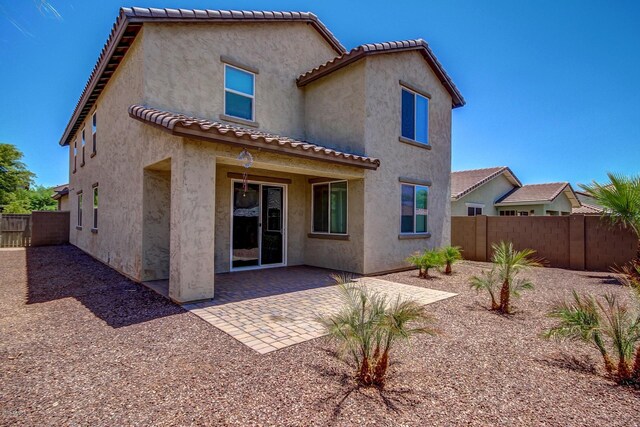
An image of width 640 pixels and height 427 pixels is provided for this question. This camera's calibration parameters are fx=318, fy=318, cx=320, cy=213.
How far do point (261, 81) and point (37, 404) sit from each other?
384 inches

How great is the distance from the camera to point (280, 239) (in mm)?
10914

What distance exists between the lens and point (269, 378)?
3.50m

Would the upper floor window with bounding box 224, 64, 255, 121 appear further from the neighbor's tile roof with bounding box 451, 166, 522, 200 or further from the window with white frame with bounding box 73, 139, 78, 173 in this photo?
the neighbor's tile roof with bounding box 451, 166, 522, 200

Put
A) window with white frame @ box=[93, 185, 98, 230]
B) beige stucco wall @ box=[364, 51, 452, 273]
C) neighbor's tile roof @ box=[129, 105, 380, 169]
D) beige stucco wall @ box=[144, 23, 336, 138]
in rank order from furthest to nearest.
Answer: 1. window with white frame @ box=[93, 185, 98, 230]
2. beige stucco wall @ box=[364, 51, 452, 273]
3. beige stucco wall @ box=[144, 23, 336, 138]
4. neighbor's tile roof @ box=[129, 105, 380, 169]

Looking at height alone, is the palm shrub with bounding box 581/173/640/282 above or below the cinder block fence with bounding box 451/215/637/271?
above

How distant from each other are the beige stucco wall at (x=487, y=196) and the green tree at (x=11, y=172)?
1921 inches

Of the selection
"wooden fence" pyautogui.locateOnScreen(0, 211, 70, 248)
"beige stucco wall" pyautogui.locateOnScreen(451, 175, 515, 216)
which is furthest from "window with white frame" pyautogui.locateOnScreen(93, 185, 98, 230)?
"beige stucco wall" pyautogui.locateOnScreen(451, 175, 515, 216)

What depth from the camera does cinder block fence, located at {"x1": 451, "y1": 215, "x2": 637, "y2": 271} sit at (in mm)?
11383

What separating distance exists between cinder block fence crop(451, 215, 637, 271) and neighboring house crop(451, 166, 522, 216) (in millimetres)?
5332

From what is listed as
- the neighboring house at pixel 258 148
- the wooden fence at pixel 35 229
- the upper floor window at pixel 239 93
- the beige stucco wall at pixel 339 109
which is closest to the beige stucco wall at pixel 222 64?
the neighboring house at pixel 258 148

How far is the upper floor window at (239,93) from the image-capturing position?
9.73 meters

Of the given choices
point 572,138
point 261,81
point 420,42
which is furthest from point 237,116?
point 572,138

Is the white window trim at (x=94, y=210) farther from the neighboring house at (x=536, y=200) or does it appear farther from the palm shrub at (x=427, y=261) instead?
the neighboring house at (x=536, y=200)

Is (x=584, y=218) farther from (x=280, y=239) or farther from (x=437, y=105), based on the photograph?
(x=280, y=239)
